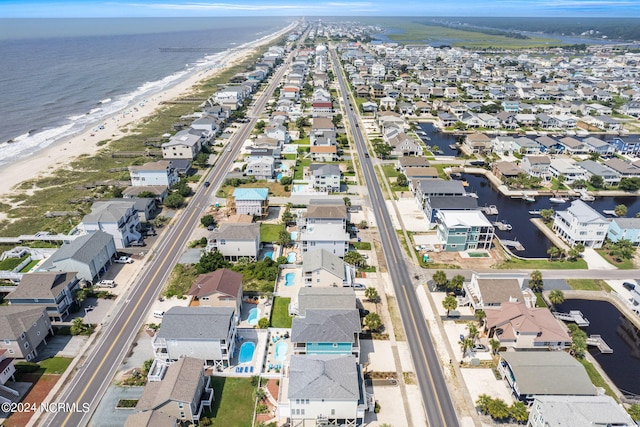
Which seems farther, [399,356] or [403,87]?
[403,87]

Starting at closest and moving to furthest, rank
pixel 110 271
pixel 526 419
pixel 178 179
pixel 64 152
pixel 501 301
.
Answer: pixel 526 419, pixel 501 301, pixel 110 271, pixel 178 179, pixel 64 152

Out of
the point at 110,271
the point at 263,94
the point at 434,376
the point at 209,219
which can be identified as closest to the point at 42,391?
the point at 110,271

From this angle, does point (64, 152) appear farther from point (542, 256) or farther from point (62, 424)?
point (542, 256)

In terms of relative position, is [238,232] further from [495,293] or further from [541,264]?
[541,264]

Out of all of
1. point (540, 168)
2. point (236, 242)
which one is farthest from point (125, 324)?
point (540, 168)

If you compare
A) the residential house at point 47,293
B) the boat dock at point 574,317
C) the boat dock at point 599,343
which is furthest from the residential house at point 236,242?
the boat dock at point 599,343

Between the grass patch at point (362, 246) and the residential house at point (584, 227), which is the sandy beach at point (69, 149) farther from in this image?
the residential house at point (584, 227)

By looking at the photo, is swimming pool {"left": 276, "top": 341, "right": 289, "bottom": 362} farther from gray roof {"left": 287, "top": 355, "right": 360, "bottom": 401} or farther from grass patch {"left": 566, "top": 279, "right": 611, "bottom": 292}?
grass patch {"left": 566, "top": 279, "right": 611, "bottom": 292}
